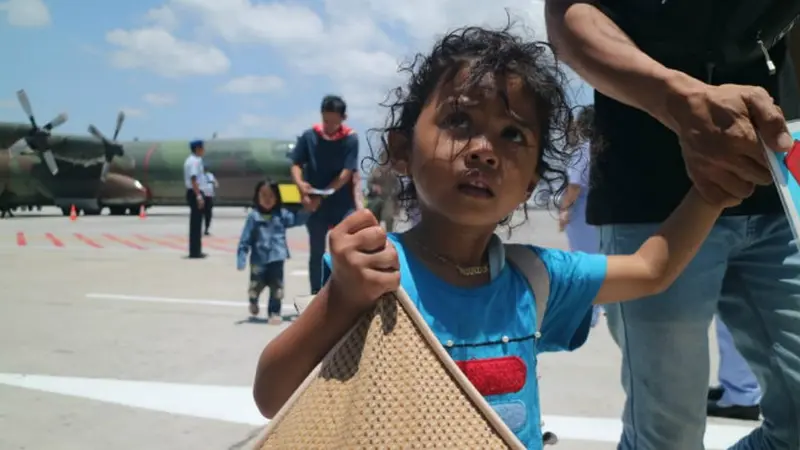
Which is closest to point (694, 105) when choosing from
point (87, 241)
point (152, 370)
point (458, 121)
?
point (458, 121)

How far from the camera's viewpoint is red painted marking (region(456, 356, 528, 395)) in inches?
51.4

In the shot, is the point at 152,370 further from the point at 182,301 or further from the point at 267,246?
the point at 182,301

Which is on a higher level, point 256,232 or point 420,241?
point 420,241

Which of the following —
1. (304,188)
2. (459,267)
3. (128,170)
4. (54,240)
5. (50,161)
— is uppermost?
(459,267)

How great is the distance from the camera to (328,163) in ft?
20.3

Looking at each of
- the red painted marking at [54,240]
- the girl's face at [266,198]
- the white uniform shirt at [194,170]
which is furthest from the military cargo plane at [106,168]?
the girl's face at [266,198]

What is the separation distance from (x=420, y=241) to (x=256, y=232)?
4962mm

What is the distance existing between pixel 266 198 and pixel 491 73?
5118 mm

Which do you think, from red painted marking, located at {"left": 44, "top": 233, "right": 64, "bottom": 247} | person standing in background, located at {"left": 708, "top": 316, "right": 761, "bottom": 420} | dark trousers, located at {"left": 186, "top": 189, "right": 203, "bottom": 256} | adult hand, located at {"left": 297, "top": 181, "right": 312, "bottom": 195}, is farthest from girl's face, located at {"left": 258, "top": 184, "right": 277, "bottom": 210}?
red painted marking, located at {"left": 44, "top": 233, "right": 64, "bottom": 247}

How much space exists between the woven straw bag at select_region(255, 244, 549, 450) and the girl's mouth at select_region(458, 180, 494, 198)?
260 millimetres

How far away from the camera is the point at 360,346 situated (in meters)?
1.09

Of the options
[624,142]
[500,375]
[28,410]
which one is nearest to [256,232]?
[28,410]

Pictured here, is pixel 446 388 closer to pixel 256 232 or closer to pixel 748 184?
pixel 748 184

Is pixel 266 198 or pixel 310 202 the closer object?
pixel 310 202
